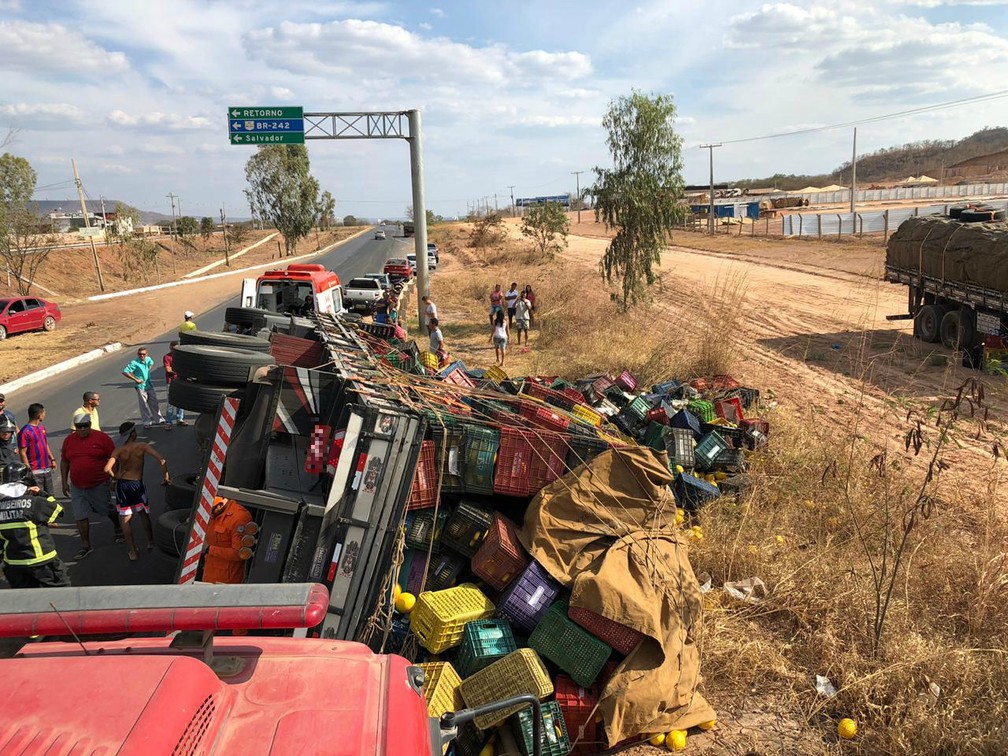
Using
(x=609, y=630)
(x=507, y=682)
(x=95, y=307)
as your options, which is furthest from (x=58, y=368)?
(x=609, y=630)

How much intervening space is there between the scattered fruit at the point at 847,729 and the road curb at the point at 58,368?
1674cm

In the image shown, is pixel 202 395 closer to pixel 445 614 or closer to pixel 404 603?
pixel 404 603

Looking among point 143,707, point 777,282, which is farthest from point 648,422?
point 777,282

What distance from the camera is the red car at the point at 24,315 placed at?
2120cm

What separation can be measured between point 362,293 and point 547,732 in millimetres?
23310

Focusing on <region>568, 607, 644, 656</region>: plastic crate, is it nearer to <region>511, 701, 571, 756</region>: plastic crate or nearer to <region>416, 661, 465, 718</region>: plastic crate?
<region>511, 701, 571, 756</region>: plastic crate

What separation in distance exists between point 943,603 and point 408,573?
14.9ft

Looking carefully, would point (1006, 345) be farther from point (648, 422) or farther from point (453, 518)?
point (453, 518)

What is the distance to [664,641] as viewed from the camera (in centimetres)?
477

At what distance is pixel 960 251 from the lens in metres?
13.9

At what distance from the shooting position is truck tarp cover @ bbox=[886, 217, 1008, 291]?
12.8 metres

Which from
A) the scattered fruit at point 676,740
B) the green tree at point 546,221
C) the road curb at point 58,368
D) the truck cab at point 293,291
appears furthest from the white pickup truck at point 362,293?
the scattered fruit at point 676,740

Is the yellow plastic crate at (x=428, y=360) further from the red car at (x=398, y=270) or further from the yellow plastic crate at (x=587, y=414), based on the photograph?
the red car at (x=398, y=270)

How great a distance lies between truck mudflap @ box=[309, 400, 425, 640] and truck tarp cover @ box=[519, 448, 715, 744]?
124 cm
